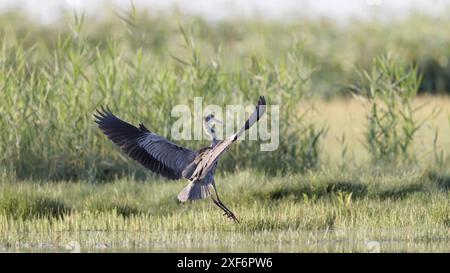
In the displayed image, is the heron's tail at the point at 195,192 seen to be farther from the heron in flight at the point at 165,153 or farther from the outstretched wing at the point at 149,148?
the outstretched wing at the point at 149,148

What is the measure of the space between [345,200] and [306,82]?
6.63ft

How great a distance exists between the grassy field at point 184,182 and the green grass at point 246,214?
0.01m

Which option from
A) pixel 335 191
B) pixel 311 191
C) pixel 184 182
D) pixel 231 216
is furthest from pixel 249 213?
pixel 184 182

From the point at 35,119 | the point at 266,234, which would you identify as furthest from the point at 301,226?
the point at 35,119

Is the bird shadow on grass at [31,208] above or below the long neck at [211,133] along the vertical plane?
below

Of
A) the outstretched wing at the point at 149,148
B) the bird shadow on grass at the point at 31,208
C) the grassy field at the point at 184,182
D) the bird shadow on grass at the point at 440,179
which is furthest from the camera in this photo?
the bird shadow on grass at the point at 440,179

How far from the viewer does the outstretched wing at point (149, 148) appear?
7695mm

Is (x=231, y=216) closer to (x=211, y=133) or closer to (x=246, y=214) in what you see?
(x=246, y=214)

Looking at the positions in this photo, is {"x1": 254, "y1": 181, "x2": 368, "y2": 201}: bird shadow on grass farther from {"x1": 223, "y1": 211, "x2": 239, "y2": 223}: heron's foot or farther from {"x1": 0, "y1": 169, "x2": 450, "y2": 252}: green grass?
{"x1": 223, "y1": 211, "x2": 239, "y2": 223}: heron's foot

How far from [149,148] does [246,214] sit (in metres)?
0.86

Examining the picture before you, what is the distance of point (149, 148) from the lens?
25.4 feet

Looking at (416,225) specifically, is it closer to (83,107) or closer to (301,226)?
(301,226)

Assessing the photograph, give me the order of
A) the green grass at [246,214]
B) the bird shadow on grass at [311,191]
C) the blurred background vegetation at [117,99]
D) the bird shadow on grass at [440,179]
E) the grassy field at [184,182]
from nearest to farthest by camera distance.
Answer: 1. the green grass at [246,214]
2. the grassy field at [184,182]
3. the bird shadow on grass at [311,191]
4. the bird shadow on grass at [440,179]
5. the blurred background vegetation at [117,99]

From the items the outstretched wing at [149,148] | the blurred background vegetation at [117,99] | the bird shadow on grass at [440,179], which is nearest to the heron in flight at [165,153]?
the outstretched wing at [149,148]
